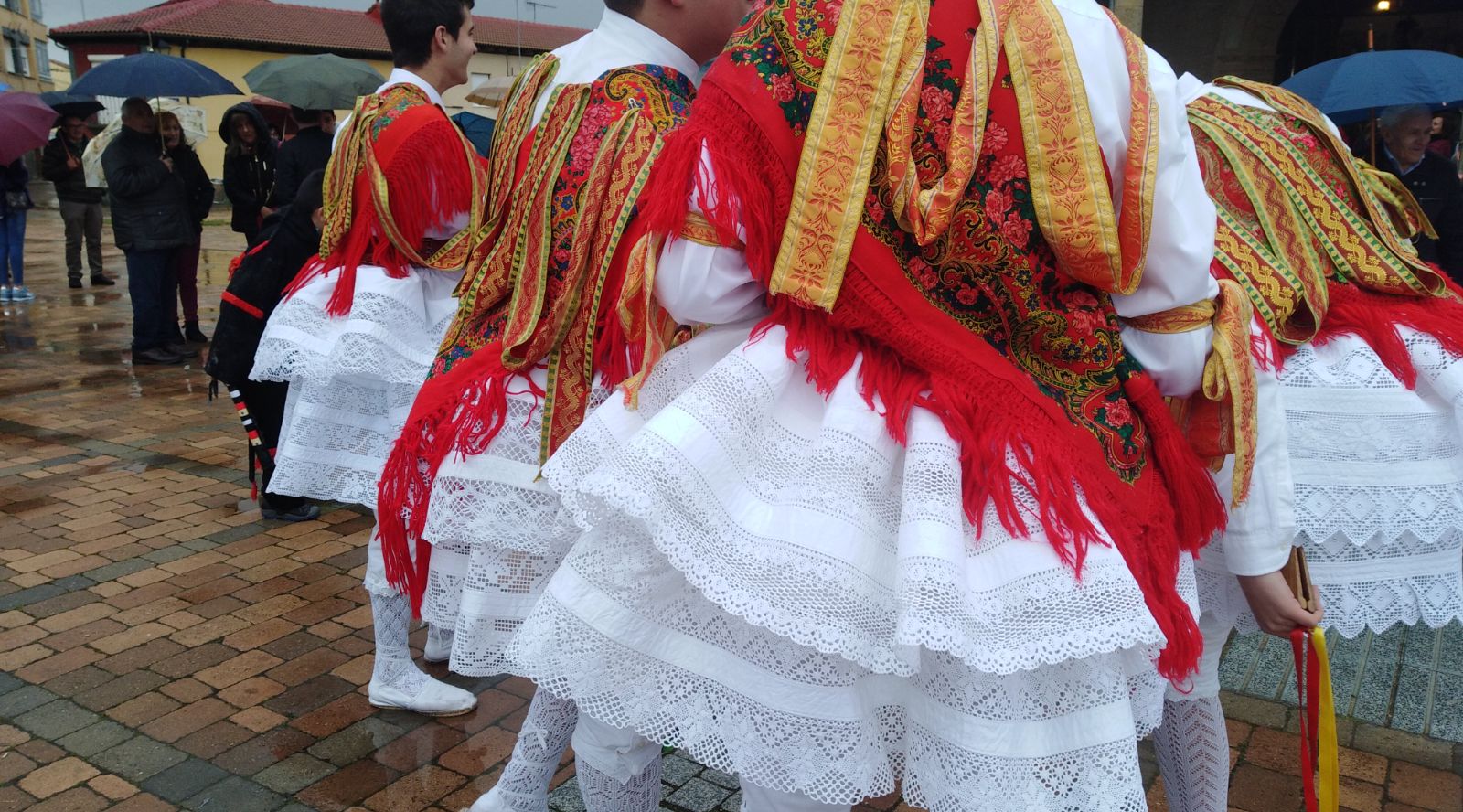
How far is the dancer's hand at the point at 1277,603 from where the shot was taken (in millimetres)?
1811

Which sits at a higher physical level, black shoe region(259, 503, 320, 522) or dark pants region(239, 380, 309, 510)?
dark pants region(239, 380, 309, 510)

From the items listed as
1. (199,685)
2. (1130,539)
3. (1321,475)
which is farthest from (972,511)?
(199,685)

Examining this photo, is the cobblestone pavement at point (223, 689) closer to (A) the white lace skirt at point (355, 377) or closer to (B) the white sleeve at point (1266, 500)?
(A) the white lace skirt at point (355, 377)

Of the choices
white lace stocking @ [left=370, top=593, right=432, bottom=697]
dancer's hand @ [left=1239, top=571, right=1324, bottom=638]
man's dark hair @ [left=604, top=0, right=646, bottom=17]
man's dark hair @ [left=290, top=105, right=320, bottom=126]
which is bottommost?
white lace stocking @ [left=370, top=593, right=432, bottom=697]

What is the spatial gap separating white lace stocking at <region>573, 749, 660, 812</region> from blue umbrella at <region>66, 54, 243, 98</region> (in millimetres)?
7745

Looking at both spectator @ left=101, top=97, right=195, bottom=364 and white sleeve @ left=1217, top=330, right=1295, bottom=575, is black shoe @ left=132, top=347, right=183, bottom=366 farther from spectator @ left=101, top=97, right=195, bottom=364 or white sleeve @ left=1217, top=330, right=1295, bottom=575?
white sleeve @ left=1217, top=330, right=1295, bottom=575

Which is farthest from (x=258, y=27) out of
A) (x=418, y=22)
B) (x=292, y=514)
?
(x=418, y=22)

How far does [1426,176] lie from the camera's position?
4.96m

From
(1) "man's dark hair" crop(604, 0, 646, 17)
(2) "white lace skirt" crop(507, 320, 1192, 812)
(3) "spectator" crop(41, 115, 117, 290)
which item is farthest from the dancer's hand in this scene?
(3) "spectator" crop(41, 115, 117, 290)

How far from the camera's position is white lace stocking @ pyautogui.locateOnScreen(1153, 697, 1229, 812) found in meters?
→ 2.23

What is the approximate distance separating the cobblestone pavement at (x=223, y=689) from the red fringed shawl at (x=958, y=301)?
5.24ft

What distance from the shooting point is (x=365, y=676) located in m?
3.55

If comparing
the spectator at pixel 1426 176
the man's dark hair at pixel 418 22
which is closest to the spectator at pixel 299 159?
the man's dark hair at pixel 418 22

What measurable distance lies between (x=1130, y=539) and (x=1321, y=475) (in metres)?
1.07
